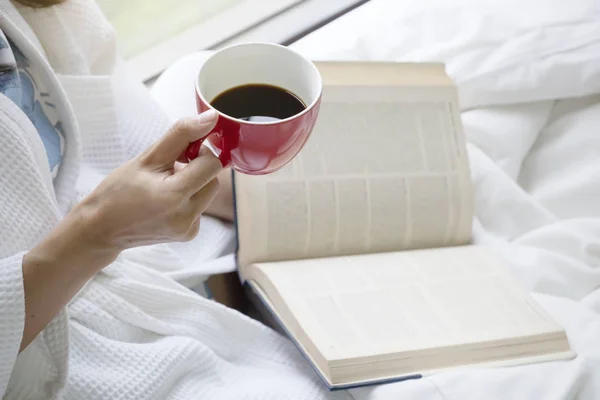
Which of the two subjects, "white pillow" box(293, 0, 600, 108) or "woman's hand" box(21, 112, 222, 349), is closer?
"woman's hand" box(21, 112, 222, 349)

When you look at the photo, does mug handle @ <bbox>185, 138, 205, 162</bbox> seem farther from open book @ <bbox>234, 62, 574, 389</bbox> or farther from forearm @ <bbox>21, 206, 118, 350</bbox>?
open book @ <bbox>234, 62, 574, 389</bbox>

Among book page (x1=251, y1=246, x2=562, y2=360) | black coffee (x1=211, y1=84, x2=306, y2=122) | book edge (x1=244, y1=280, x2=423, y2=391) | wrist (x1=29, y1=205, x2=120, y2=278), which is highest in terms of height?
black coffee (x1=211, y1=84, x2=306, y2=122)

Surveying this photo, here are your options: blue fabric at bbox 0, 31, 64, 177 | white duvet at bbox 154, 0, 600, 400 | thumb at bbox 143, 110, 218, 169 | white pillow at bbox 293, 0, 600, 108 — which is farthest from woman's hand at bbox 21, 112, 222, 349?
white pillow at bbox 293, 0, 600, 108

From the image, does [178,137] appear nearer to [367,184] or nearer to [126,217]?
[126,217]

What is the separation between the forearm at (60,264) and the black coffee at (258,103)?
0.46 ft

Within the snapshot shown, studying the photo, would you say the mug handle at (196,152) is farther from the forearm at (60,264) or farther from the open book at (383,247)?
the open book at (383,247)

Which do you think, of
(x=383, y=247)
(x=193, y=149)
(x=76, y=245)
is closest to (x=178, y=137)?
(x=193, y=149)

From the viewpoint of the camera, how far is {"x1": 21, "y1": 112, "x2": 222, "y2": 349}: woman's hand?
17.9 inches

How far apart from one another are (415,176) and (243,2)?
69 centimetres

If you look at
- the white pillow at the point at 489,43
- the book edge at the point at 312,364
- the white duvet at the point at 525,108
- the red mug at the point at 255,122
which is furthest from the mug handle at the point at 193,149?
the white pillow at the point at 489,43

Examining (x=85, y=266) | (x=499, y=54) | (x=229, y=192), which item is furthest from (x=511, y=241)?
(x=85, y=266)

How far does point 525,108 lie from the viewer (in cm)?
91

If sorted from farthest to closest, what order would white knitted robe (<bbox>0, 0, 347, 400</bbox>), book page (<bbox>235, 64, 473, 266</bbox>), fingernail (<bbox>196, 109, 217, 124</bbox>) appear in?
book page (<bbox>235, 64, 473, 266</bbox>), white knitted robe (<bbox>0, 0, 347, 400</bbox>), fingernail (<bbox>196, 109, 217, 124</bbox>)

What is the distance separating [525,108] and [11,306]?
0.73 m
